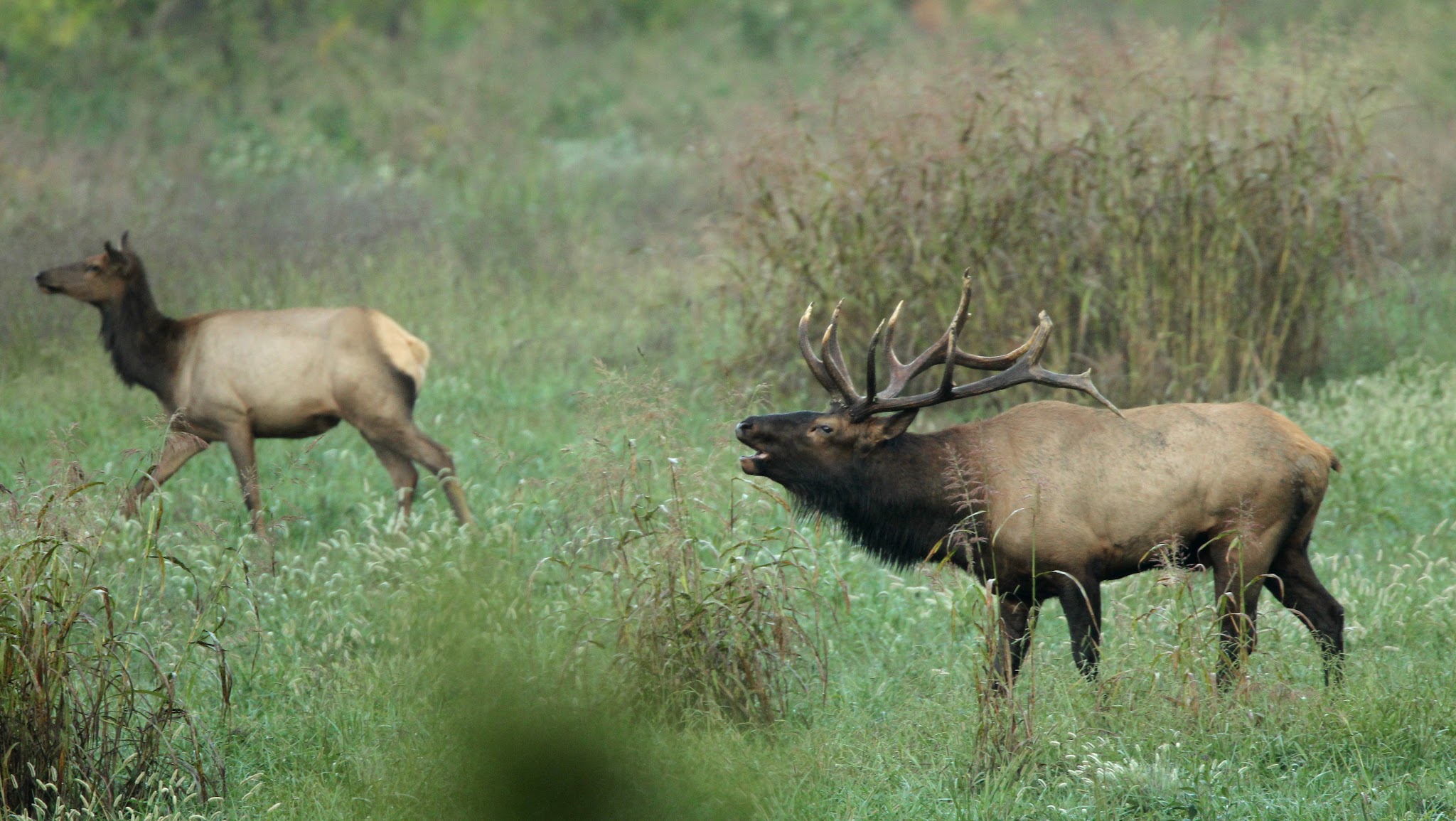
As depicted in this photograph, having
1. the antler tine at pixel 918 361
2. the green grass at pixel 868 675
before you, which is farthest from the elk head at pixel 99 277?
the antler tine at pixel 918 361

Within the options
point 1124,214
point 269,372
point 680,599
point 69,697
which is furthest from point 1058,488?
point 269,372

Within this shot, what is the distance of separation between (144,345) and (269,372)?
2.68 ft

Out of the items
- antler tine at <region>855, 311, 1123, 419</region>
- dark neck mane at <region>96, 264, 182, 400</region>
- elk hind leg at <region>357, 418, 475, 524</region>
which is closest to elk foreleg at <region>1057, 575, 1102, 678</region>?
antler tine at <region>855, 311, 1123, 419</region>

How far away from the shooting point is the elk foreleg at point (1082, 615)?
5.56 metres

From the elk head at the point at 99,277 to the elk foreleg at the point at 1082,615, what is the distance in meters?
5.66

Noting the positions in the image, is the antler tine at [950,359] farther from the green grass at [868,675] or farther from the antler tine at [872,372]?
the green grass at [868,675]

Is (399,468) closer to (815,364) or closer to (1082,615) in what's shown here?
(815,364)

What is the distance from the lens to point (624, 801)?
9.73 feet

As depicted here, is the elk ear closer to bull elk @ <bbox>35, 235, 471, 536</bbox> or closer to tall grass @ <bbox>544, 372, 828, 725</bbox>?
tall grass @ <bbox>544, 372, 828, 725</bbox>

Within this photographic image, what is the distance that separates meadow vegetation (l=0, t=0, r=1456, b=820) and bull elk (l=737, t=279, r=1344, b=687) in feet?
0.67

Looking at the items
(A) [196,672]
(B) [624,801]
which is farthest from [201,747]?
(B) [624,801]

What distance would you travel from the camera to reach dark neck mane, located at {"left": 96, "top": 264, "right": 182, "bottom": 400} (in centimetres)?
844

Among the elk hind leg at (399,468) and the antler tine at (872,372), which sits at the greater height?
the antler tine at (872,372)

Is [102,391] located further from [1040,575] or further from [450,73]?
[450,73]
